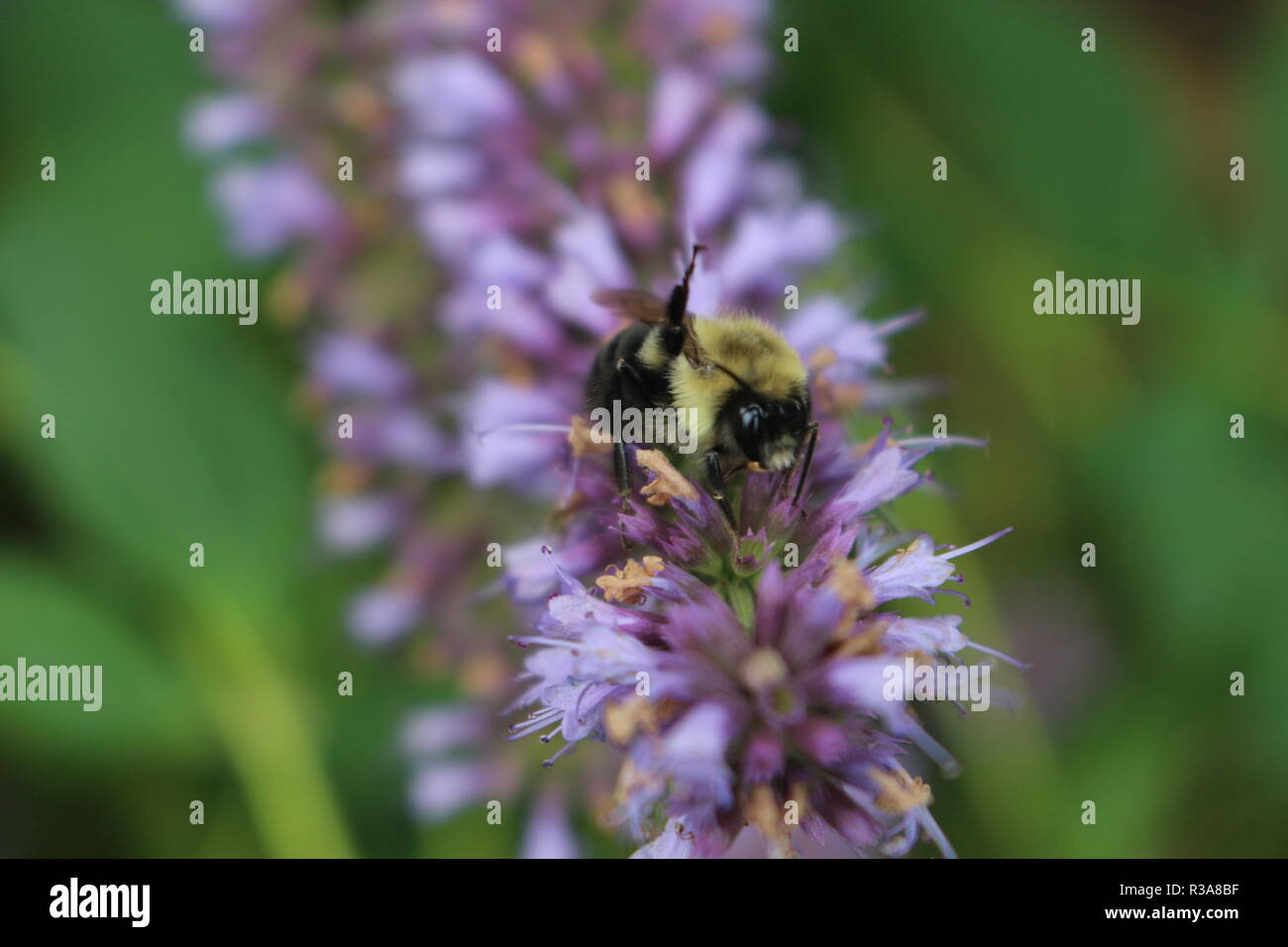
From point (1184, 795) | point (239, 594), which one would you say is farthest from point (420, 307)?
point (1184, 795)

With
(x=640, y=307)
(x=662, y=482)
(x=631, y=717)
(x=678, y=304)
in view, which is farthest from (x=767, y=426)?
(x=631, y=717)

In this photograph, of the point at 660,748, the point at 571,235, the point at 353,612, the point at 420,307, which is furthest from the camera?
the point at 353,612

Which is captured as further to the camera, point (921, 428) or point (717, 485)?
point (921, 428)

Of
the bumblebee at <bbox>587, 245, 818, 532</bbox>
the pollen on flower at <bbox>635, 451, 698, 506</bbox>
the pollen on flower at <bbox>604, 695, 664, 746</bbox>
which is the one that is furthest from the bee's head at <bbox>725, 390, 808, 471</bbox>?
the pollen on flower at <bbox>604, 695, 664, 746</bbox>

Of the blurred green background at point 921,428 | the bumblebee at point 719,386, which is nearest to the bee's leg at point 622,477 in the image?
the bumblebee at point 719,386

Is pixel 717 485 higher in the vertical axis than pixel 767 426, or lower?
lower

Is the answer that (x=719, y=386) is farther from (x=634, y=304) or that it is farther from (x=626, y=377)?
(x=634, y=304)
